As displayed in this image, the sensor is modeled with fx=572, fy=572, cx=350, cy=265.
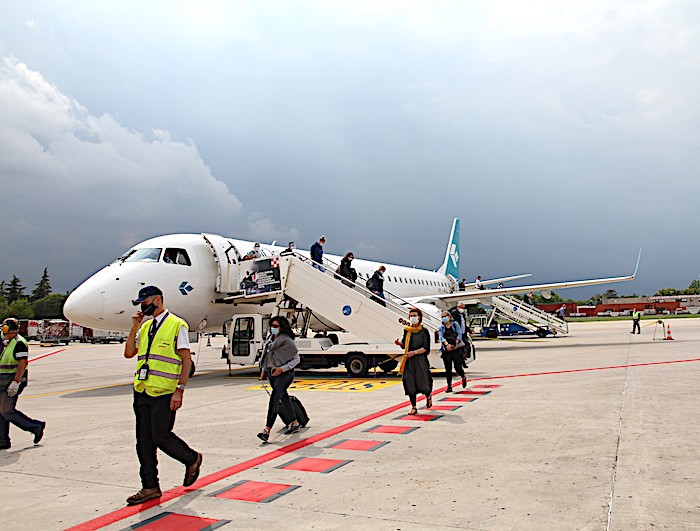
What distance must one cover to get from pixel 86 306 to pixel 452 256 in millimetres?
30118

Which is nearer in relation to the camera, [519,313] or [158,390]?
[158,390]

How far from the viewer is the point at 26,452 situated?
741 cm

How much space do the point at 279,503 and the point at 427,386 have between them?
186 inches

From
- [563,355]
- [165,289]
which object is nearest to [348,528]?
[165,289]

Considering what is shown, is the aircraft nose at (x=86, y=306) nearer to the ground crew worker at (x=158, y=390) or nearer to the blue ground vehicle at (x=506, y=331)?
the ground crew worker at (x=158, y=390)

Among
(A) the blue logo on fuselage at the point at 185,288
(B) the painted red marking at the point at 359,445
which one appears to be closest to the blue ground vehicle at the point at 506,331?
(A) the blue logo on fuselage at the point at 185,288

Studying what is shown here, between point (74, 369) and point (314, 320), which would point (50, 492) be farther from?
point (74, 369)

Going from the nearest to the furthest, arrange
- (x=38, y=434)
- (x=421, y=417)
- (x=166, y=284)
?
(x=38, y=434), (x=421, y=417), (x=166, y=284)

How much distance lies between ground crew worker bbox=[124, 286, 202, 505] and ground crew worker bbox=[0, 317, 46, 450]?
3236mm

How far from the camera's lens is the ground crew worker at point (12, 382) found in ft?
25.0

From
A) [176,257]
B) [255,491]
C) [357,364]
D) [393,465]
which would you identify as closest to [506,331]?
[357,364]

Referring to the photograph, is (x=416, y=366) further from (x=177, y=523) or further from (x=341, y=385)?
(x=177, y=523)

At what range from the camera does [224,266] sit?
16922mm

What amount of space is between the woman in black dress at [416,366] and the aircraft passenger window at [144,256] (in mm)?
8567
